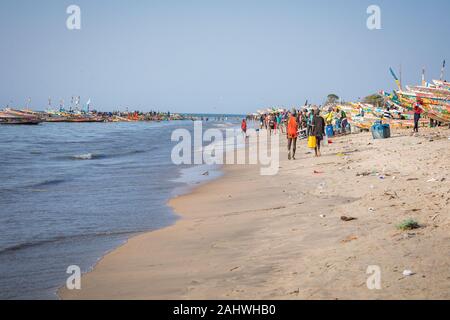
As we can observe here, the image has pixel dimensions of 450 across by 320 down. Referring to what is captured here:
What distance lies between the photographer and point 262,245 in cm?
618

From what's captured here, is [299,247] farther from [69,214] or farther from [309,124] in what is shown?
[309,124]

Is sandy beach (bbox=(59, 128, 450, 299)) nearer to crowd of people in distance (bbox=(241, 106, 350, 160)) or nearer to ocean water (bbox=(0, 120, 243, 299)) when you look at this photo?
ocean water (bbox=(0, 120, 243, 299))

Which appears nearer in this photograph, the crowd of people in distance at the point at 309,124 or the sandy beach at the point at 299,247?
the sandy beach at the point at 299,247

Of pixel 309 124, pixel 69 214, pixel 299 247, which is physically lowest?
pixel 69 214

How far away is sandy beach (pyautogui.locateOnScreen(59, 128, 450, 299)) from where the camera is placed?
172 inches

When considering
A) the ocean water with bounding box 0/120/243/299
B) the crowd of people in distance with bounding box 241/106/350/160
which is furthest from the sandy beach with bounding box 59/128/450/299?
the crowd of people in distance with bounding box 241/106/350/160

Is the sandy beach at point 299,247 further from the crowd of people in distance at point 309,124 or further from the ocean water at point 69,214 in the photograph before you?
the crowd of people in distance at point 309,124

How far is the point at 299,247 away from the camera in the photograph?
19.1ft

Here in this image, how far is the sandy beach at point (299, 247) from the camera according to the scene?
4.38 m

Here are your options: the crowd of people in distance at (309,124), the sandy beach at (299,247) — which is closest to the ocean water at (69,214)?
the sandy beach at (299,247)

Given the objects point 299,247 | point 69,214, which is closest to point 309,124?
point 69,214
